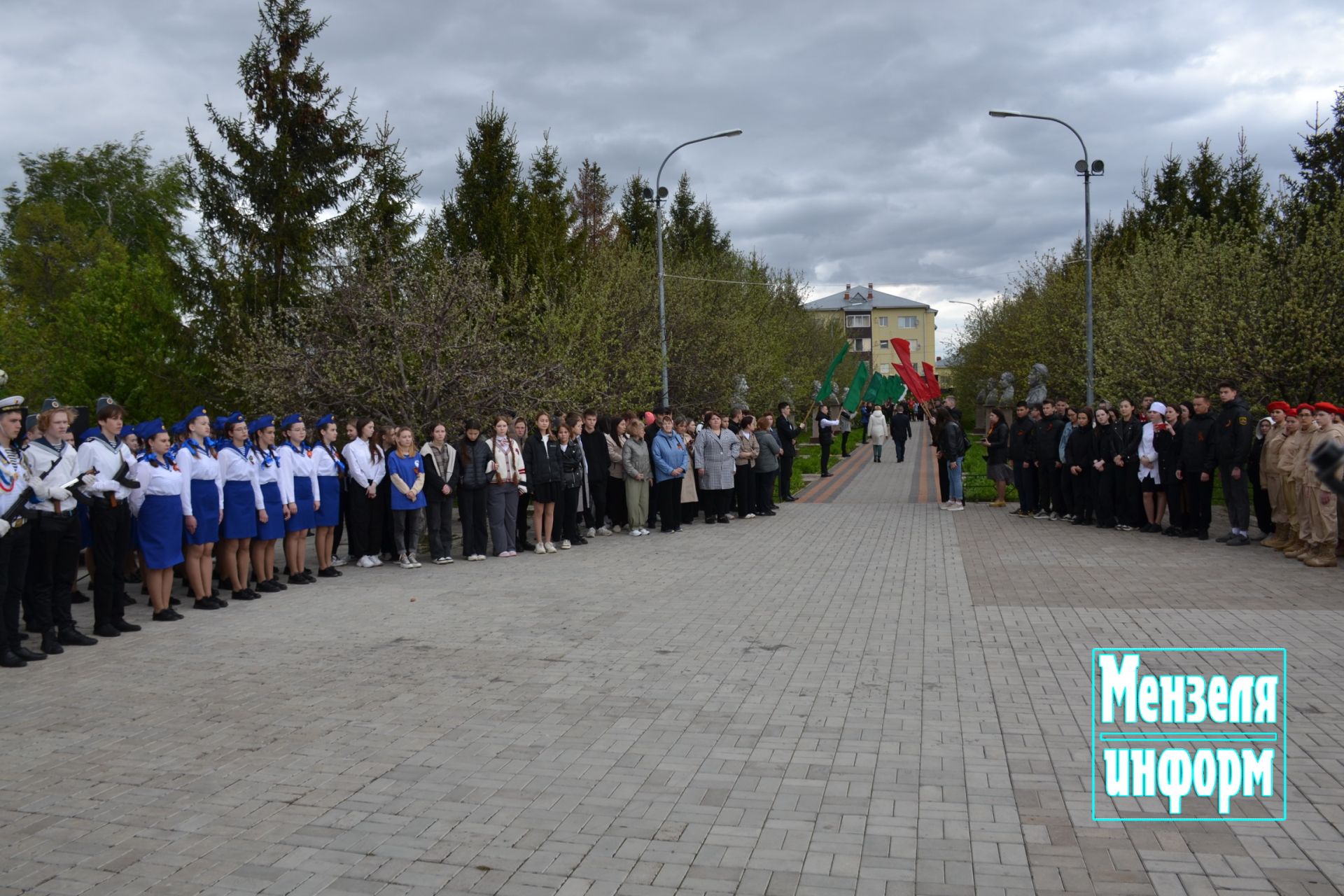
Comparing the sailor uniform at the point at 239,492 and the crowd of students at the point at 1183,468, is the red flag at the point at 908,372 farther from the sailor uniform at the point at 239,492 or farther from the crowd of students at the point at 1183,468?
the sailor uniform at the point at 239,492

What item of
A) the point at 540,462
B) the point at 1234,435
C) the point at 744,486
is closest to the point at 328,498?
the point at 540,462

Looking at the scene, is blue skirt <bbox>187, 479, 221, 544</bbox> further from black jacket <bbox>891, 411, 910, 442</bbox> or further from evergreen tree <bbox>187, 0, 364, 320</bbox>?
black jacket <bbox>891, 411, 910, 442</bbox>

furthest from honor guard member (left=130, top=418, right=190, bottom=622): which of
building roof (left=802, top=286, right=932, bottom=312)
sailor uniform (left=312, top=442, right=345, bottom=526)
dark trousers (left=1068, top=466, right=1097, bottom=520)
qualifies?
building roof (left=802, top=286, right=932, bottom=312)

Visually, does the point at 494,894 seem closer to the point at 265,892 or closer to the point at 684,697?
the point at 265,892

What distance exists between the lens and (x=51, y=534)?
8625 mm

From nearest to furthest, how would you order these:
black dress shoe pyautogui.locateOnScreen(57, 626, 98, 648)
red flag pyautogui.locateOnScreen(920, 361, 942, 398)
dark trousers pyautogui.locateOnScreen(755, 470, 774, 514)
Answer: black dress shoe pyautogui.locateOnScreen(57, 626, 98, 648) → dark trousers pyautogui.locateOnScreen(755, 470, 774, 514) → red flag pyautogui.locateOnScreen(920, 361, 942, 398)

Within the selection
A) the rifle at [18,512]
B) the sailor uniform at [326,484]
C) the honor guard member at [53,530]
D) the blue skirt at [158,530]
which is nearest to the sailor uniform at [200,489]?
the blue skirt at [158,530]

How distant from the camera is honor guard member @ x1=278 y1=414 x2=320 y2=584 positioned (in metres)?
11.9

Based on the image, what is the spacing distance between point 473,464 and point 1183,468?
32.1ft

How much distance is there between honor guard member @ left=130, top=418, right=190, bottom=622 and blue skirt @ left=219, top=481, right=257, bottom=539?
2.80ft

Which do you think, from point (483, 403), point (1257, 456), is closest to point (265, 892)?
point (483, 403)

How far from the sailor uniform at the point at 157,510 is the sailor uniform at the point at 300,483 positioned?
71.2 inches

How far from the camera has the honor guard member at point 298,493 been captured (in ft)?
39.2

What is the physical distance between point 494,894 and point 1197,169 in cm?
3777
